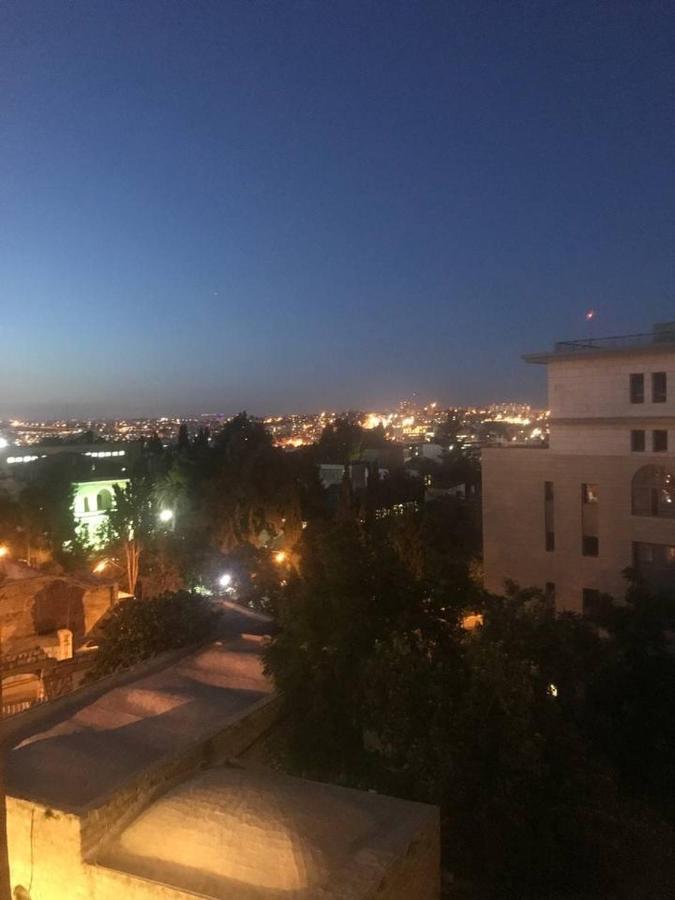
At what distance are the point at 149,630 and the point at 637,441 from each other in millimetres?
13596

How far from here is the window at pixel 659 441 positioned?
19.2 meters

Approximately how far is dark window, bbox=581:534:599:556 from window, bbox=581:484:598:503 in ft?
3.33

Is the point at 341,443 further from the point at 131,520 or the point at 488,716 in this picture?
the point at 488,716

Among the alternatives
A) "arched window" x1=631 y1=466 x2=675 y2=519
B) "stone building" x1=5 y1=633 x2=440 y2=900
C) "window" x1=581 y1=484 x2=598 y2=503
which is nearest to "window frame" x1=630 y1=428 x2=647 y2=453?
"arched window" x1=631 y1=466 x2=675 y2=519

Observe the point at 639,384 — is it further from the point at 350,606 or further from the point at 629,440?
the point at 350,606

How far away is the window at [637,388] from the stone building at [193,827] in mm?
14803

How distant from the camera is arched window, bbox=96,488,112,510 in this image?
112ft

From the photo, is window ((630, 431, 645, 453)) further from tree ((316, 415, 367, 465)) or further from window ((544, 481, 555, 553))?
tree ((316, 415, 367, 465))

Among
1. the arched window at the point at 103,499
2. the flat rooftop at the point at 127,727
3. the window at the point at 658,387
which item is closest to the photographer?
the flat rooftop at the point at 127,727

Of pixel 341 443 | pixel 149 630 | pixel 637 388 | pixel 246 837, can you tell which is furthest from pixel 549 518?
pixel 341 443

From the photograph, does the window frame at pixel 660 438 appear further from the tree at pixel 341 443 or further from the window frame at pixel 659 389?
the tree at pixel 341 443

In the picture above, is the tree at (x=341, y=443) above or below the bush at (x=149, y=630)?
above

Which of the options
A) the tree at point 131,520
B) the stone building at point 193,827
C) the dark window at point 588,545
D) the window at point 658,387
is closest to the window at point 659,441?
the window at point 658,387

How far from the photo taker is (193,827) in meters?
7.08
